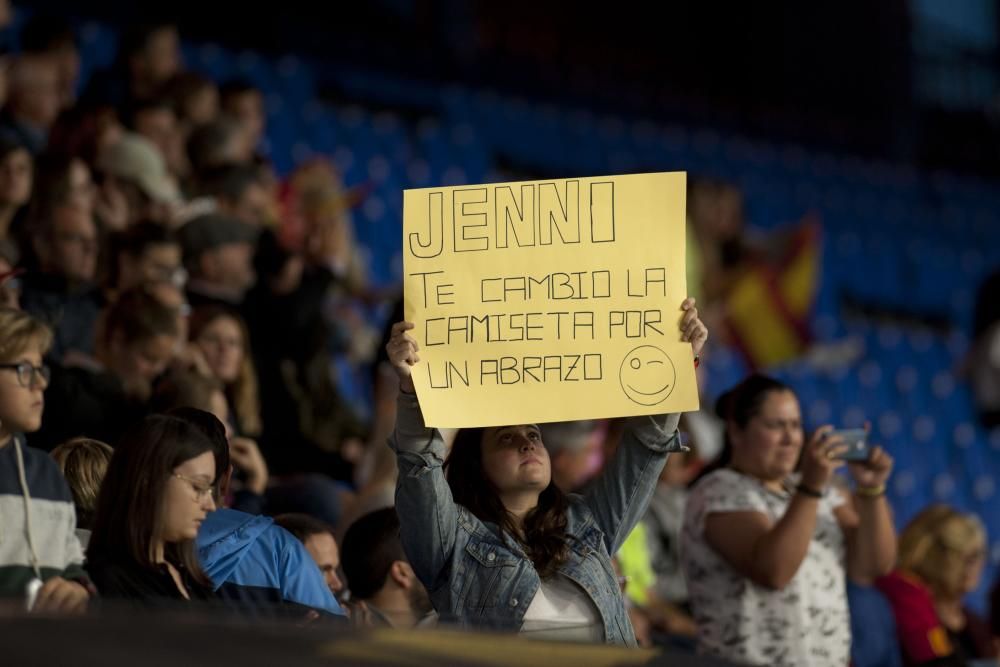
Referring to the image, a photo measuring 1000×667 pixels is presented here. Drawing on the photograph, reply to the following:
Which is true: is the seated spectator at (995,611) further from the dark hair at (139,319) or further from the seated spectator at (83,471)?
the seated spectator at (83,471)

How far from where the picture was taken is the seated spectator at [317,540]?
3.43 m

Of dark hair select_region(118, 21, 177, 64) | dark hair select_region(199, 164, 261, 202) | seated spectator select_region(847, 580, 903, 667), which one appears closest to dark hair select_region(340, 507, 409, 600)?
seated spectator select_region(847, 580, 903, 667)

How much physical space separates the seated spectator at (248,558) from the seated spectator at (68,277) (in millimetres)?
1562

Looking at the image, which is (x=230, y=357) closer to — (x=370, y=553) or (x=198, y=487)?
(x=370, y=553)

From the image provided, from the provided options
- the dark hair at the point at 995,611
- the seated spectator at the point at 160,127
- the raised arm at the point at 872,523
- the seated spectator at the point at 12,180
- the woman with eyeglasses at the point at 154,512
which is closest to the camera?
the woman with eyeglasses at the point at 154,512

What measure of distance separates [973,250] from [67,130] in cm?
685

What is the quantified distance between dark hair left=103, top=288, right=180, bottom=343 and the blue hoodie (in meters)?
1.16

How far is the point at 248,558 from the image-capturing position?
10.2 feet

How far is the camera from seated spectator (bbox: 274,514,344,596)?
3.43m

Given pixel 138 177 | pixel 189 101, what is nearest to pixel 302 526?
pixel 138 177

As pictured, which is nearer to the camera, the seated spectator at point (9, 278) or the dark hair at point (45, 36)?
the seated spectator at point (9, 278)

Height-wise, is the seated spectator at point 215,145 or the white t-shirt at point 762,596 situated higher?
the seated spectator at point 215,145

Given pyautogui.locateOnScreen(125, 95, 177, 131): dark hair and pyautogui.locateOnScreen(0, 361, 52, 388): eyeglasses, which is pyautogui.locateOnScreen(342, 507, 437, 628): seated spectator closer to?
pyautogui.locateOnScreen(0, 361, 52, 388): eyeglasses

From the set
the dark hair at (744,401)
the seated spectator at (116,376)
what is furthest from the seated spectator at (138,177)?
the dark hair at (744,401)
